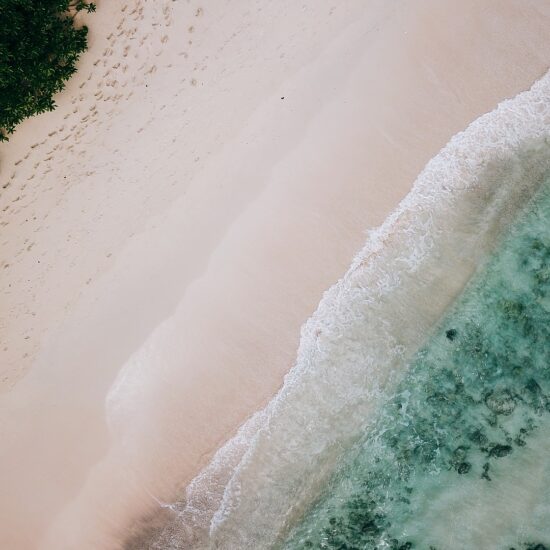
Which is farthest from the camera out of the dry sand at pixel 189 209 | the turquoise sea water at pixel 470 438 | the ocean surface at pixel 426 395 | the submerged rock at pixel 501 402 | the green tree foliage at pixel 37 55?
the submerged rock at pixel 501 402

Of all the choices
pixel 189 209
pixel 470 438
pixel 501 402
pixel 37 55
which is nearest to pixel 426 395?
pixel 470 438

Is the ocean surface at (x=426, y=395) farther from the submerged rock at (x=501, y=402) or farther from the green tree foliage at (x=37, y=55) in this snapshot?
the green tree foliage at (x=37, y=55)

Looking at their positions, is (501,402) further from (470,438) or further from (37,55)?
(37,55)

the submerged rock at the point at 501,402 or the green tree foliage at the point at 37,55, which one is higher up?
the green tree foliage at the point at 37,55

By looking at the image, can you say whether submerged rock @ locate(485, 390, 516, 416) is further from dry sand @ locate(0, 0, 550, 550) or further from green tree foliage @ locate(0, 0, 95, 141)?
green tree foliage @ locate(0, 0, 95, 141)

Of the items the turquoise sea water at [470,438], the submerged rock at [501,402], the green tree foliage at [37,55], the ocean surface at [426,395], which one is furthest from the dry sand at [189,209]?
the submerged rock at [501,402]

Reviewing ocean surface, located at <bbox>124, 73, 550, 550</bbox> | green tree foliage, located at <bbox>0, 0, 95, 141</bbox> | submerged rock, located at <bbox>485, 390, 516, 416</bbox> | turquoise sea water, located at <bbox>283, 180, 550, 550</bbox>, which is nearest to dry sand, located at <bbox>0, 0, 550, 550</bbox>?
green tree foliage, located at <bbox>0, 0, 95, 141</bbox>

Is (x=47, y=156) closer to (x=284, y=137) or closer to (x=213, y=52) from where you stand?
(x=213, y=52)
